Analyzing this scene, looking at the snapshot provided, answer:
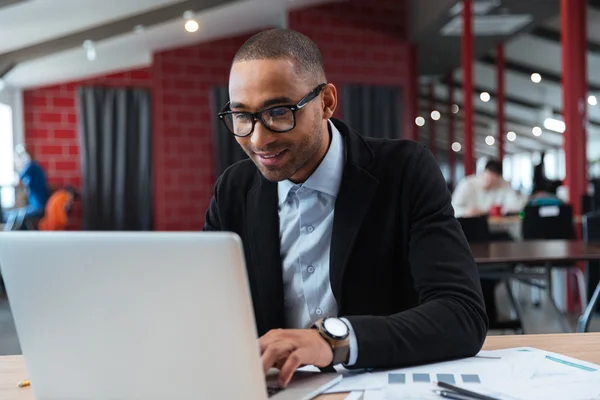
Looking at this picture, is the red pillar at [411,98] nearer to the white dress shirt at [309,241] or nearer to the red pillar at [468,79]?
the red pillar at [468,79]

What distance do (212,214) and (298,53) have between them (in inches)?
18.5

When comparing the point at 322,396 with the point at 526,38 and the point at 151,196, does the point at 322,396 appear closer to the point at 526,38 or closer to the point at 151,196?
the point at 151,196

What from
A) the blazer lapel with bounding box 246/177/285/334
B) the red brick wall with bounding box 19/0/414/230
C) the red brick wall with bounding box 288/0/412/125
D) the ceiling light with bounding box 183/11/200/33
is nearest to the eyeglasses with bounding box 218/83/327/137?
the blazer lapel with bounding box 246/177/285/334

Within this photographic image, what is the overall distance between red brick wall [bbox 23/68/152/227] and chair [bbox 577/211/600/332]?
697cm

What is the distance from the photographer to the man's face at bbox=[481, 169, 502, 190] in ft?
19.8

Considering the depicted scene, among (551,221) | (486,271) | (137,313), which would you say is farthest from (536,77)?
(137,313)

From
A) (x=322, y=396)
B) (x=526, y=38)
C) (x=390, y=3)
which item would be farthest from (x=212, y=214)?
(x=526, y=38)

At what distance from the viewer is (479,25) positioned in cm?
867

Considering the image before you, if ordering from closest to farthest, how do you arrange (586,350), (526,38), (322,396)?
(322,396)
(586,350)
(526,38)

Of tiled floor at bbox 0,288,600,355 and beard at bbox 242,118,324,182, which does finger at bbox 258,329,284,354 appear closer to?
beard at bbox 242,118,324,182

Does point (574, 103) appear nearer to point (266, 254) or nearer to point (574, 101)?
point (574, 101)

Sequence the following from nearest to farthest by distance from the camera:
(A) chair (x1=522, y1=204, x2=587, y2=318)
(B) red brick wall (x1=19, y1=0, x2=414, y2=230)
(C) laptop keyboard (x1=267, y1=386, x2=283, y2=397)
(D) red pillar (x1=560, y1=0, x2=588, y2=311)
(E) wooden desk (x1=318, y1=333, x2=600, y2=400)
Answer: (C) laptop keyboard (x1=267, y1=386, x2=283, y2=397) < (E) wooden desk (x1=318, y1=333, x2=600, y2=400) < (A) chair (x1=522, y1=204, x2=587, y2=318) < (D) red pillar (x1=560, y1=0, x2=588, y2=311) < (B) red brick wall (x1=19, y1=0, x2=414, y2=230)

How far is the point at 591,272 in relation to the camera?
159 inches

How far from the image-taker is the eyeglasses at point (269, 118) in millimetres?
1175
